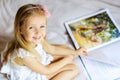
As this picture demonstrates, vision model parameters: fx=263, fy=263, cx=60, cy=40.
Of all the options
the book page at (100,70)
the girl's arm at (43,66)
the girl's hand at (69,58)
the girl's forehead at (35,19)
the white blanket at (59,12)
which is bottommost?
the book page at (100,70)

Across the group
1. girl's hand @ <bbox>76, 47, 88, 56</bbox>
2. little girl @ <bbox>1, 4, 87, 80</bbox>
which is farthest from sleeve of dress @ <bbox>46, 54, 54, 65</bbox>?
girl's hand @ <bbox>76, 47, 88, 56</bbox>

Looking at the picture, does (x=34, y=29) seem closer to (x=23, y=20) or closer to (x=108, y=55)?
(x=23, y=20)

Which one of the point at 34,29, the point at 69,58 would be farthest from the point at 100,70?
the point at 34,29

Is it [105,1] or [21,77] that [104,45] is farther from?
[21,77]

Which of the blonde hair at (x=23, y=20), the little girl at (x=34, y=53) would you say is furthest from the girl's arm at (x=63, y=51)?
the blonde hair at (x=23, y=20)

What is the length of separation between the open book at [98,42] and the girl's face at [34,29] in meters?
0.30

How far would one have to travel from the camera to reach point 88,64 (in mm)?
1223

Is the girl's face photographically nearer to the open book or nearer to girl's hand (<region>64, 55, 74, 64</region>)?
girl's hand (<region>64, 55, 74, 64</region>)

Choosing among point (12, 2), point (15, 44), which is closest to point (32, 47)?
point (15, 44)

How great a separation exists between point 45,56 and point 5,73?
0.19 metres

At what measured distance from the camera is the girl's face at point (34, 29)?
3.26ft

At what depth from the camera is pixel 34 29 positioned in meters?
1.01

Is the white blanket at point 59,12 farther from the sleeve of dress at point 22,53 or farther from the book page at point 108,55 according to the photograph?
the sleeve of dress at point 22,53

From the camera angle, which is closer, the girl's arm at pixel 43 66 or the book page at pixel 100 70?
the girl's arm at pixel 43 66
